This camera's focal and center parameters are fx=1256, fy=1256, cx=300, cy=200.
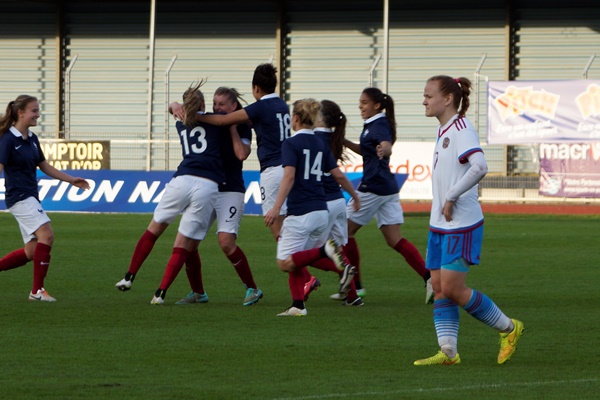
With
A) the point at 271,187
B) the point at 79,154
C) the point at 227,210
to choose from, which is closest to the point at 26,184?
the point at 227,210

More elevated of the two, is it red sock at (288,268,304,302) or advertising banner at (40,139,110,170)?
advertising banner at (40,139,110,170)

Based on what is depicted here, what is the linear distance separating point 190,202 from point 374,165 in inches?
76.2

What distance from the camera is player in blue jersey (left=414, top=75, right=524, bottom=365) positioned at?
7.61m

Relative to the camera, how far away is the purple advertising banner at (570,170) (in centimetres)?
2862

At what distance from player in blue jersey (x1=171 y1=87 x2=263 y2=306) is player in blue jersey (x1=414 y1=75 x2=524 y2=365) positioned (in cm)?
361

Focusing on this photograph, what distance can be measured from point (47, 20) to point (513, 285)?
105ft

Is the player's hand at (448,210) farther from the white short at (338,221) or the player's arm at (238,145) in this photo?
the player's arm at (238,145)

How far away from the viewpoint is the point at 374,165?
12.0 meters

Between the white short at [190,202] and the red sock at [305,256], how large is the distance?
1220mm

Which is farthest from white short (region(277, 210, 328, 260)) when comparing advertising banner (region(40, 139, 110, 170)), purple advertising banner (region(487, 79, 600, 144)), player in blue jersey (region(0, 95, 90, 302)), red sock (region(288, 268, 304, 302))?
advertising banner (region(40, 139, 110, 170))

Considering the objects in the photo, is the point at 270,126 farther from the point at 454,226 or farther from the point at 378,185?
the point at 454,226

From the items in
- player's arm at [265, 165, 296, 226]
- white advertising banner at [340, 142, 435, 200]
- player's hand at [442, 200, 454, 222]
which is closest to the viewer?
player's hand at [442, 200, 454, 222]

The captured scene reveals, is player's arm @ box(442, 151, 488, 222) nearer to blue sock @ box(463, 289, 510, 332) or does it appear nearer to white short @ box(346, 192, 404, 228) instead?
blue sock @ box(463, 289, 510, 332)

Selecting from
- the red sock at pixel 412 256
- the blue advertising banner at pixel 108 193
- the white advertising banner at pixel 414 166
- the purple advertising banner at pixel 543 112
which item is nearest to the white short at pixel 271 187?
the red sock at pixel 412 256
